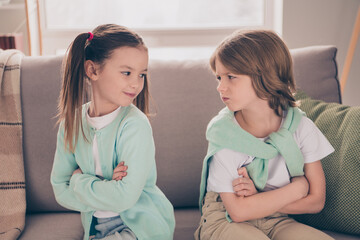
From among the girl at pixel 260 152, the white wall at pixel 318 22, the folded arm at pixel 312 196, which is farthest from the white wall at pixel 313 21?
the folded arm at pixel 312 196

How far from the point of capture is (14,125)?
1574 millimetres

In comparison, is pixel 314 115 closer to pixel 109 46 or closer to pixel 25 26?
pixel 109 46

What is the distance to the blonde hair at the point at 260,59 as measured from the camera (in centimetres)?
126

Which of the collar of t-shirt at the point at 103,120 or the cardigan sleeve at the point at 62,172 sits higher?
the collar of t-shirt at the point at 103,120

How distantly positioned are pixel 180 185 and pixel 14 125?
72cm

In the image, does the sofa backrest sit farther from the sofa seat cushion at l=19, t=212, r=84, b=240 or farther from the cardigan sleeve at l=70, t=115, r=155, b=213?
the cardigan sleeve at l=70, t=115, r=155, b=213

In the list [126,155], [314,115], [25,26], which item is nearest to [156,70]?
[126,155]

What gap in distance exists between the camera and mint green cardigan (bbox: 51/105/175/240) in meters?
1.18

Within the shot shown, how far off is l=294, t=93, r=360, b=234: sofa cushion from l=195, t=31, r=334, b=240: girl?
6 cm

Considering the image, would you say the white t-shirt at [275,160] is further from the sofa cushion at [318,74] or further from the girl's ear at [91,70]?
the girl's ear at [91,70]

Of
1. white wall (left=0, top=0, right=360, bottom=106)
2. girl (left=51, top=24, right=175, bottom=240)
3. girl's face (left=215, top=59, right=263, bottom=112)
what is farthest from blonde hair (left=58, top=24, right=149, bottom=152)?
white wall (left=0, top=0, right=360, bottom=106)

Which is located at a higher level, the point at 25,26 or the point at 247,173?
the point at 25,26

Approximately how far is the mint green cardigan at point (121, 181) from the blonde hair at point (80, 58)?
0.05 m

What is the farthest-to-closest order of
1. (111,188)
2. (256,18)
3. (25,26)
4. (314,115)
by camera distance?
(256,18)
(25,26)
(314,115)
(111,188)
